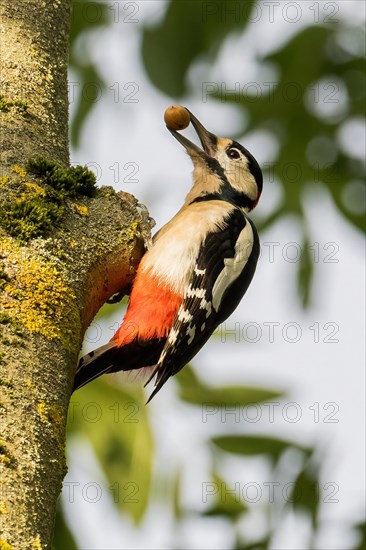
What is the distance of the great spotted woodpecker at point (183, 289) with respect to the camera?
10.7 ft

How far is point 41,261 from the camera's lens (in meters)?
2.01

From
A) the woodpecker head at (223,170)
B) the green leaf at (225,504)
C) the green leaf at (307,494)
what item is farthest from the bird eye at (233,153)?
the green leaf at (307,494)

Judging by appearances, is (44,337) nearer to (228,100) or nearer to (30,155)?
(30,155)

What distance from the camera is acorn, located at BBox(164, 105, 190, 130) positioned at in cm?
407

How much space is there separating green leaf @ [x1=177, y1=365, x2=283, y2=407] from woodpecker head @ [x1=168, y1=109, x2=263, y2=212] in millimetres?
1020

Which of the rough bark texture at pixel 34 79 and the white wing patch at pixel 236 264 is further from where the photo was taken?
the white wing patch at pixel 236 264

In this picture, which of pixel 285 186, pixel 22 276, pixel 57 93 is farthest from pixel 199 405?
pixel 22 276

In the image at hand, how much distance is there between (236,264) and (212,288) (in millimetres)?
209

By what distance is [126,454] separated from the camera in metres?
3.28

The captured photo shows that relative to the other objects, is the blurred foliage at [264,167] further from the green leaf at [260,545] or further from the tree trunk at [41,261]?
the tree trunk at [41,261]

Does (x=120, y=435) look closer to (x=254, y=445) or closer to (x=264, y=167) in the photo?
(x=254, y=445)

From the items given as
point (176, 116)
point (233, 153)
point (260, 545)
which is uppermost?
point (176, 116)

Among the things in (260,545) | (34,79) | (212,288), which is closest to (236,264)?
(212,288)

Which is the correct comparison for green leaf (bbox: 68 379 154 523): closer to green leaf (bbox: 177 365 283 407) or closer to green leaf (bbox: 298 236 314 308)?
green leaf (bbox: 177 365 283 407)
